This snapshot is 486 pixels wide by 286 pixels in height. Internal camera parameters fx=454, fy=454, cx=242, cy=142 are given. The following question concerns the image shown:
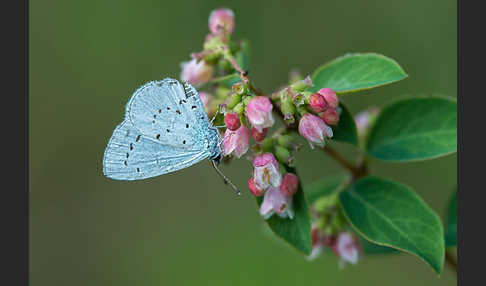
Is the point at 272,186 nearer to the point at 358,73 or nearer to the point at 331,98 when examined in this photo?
the point at 331,98

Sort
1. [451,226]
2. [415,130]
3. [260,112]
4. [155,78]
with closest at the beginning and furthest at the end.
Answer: [260,112], [415,130], [451,226], [155,78]

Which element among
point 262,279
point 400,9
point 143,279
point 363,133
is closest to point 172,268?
point 143,279

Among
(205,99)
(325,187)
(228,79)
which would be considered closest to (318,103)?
(228,79)

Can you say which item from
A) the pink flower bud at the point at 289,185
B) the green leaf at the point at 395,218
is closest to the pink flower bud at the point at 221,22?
the pink flower bud at the point at 289,185

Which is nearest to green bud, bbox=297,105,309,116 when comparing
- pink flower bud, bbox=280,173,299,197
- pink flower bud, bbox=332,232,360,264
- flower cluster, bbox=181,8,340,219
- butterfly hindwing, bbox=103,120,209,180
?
flower cluster, bbox=181,8,340,219

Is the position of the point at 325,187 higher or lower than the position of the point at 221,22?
lower

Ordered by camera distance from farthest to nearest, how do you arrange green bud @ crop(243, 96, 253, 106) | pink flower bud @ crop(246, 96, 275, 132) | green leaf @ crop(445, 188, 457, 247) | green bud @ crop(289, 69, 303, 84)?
green leaf @ crop(445, 188, 457, 247) < green bud @ crop(289, 69, 303, 84) < green bud @ crop(243, 96, 253, 106) < pink flower bud @ crop(246, 96, 275, 132)

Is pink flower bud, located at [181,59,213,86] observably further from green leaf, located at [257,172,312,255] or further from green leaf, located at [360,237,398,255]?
green leaf, located at [360,237,398,255]

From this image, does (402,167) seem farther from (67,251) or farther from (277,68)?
(67,251)
